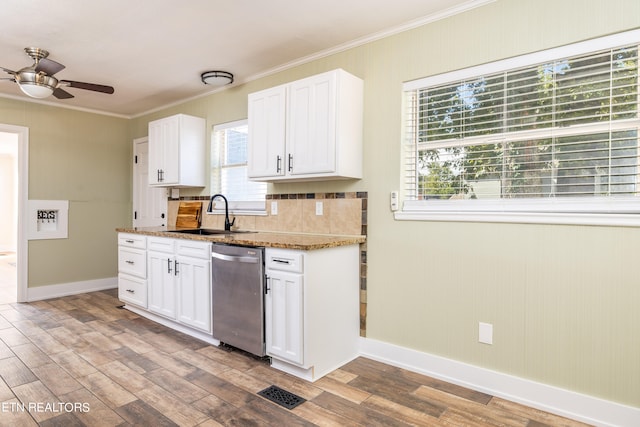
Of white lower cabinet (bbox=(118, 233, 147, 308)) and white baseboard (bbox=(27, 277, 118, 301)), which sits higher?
white lower cabinet (bbox=(118, 233, 147, 308))

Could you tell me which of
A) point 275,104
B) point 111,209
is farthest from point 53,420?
point 111,209

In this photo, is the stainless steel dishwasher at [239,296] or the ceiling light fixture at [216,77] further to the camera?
the ceiling light fixture at [216,77]

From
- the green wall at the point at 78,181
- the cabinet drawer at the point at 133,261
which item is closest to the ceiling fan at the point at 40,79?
the cabinet drawer at the point at 133,261

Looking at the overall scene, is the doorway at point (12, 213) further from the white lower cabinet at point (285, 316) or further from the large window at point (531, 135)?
the large window at point (531, 135)

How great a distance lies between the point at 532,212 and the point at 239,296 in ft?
6.75

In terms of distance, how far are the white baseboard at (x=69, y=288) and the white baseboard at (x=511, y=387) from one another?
4151 mm

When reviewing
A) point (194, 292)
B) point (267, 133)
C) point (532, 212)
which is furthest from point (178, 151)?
point (532, 212)

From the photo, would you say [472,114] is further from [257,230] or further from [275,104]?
[257,230]

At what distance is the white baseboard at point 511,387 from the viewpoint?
6.62ft

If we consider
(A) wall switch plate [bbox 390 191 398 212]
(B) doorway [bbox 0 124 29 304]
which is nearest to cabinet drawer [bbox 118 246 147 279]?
(B) doorway [bbox 0 124 29 304]

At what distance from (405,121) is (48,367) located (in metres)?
3.12

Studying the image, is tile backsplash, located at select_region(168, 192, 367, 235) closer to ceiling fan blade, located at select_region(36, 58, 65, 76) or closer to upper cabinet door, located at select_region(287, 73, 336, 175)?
upper cabinet door, located at select_region(287, 73, 336, 175)

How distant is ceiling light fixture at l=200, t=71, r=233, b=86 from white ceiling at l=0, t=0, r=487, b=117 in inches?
2.9

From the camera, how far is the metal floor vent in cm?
223
